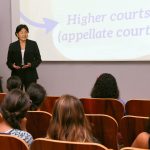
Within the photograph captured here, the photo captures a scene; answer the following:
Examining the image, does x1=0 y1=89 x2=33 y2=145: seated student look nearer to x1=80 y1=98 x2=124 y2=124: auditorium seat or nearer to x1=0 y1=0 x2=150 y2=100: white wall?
x1=80 y1=98 x2=124 y2=124: auditorium seat

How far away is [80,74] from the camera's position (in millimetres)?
5727

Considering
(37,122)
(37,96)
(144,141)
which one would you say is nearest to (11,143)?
(144,141)

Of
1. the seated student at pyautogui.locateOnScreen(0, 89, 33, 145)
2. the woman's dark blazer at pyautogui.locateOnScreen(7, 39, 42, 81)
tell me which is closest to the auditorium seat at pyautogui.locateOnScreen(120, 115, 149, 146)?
the seated student at pyautogui.locateOnScreen(0, 89, 33, 145)

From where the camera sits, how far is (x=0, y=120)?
2.18 m

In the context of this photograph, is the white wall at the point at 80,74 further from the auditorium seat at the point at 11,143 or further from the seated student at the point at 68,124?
the auditorium seat at the point at 11,143

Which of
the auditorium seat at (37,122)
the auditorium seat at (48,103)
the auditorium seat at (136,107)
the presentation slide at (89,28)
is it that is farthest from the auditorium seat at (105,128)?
the presentation slide at (89,28)

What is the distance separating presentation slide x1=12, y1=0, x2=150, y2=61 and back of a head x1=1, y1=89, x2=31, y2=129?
10.5 feet

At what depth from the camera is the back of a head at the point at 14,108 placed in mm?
2154

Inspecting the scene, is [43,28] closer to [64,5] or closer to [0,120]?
[64,5]

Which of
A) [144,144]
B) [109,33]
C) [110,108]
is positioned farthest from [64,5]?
[144,144]

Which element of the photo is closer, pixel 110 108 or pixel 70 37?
pixel 110 108

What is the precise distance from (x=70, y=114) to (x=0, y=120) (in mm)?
552

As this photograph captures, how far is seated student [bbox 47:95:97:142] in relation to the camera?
1839 mm

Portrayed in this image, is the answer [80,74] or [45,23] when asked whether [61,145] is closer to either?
[80,74]
